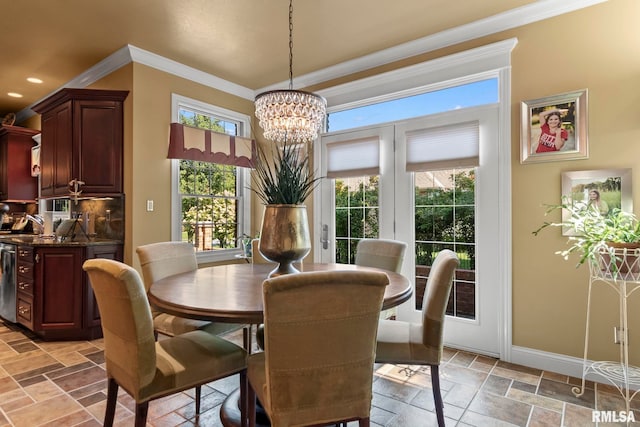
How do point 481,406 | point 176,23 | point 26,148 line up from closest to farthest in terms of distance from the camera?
point 481,406 < point 176,23 < point 26,148

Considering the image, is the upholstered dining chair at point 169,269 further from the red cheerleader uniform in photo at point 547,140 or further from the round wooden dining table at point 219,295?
the red cheerleader uniform in photo at point 547,140

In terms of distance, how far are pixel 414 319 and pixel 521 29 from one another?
2.71 metres

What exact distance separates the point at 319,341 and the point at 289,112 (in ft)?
5.62

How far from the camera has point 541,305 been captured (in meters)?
2.75

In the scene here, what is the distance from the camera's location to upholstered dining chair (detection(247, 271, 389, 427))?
1183 mm

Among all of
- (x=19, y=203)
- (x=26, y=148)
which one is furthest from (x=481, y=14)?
(x=19, y=203)

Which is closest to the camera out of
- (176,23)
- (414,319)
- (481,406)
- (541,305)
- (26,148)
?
(481,406)

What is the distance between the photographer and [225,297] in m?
1.64

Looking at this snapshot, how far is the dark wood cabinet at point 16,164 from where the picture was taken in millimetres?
5176

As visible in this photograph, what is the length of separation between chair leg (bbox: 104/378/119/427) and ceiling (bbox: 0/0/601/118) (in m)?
2.65

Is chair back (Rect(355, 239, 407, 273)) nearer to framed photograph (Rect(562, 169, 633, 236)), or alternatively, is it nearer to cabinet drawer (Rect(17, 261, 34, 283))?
framed photograph (Rect(562, 169, 633, 236))

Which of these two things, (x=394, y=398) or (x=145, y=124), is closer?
(x=394, y=398)

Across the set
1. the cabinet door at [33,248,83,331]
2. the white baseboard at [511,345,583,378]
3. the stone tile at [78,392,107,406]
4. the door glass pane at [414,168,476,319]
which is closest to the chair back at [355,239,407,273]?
the door glass pane at [414,168,476,319]

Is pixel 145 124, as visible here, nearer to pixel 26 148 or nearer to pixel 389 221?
pixel 389 221
